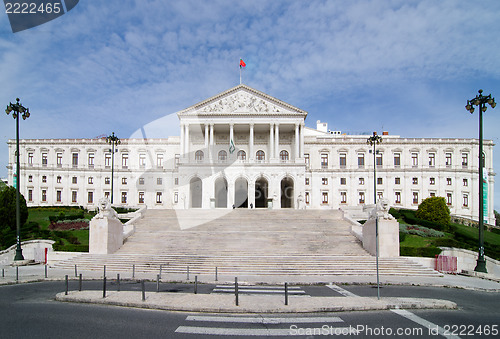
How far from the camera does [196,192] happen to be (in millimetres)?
59500

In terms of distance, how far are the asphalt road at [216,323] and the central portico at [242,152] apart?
40.6 meters

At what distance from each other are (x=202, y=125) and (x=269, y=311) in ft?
167

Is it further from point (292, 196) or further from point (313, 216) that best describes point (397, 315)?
point (292, 196)

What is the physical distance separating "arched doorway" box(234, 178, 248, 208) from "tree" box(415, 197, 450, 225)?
84.6 ft

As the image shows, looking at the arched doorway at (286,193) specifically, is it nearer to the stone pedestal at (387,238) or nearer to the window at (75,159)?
the stone pedestal at (387,238)

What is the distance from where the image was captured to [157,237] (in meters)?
28.9

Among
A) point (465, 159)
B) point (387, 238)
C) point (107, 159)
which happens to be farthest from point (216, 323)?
point (465, 159)

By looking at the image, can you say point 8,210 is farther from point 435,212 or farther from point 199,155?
point 435,212

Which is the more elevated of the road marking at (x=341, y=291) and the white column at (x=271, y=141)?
the white column at (x=271, y=141)

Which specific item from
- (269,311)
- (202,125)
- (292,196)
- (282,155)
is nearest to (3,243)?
(269,311)

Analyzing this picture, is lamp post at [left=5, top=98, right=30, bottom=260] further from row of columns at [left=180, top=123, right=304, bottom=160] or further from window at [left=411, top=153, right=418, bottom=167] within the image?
window at [left=411, top=153, right=418, bottom=167]

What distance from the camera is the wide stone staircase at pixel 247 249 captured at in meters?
21.4

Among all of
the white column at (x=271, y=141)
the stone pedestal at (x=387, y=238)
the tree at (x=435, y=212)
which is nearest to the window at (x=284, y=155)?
the white column at (x=271, y=141)

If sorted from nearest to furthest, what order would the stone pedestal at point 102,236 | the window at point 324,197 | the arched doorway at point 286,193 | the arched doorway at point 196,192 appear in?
the stone pedestal at point 102,236
the arched doorway at point 196,192
the arched doorway at point 286,193
the window at point 324,197
